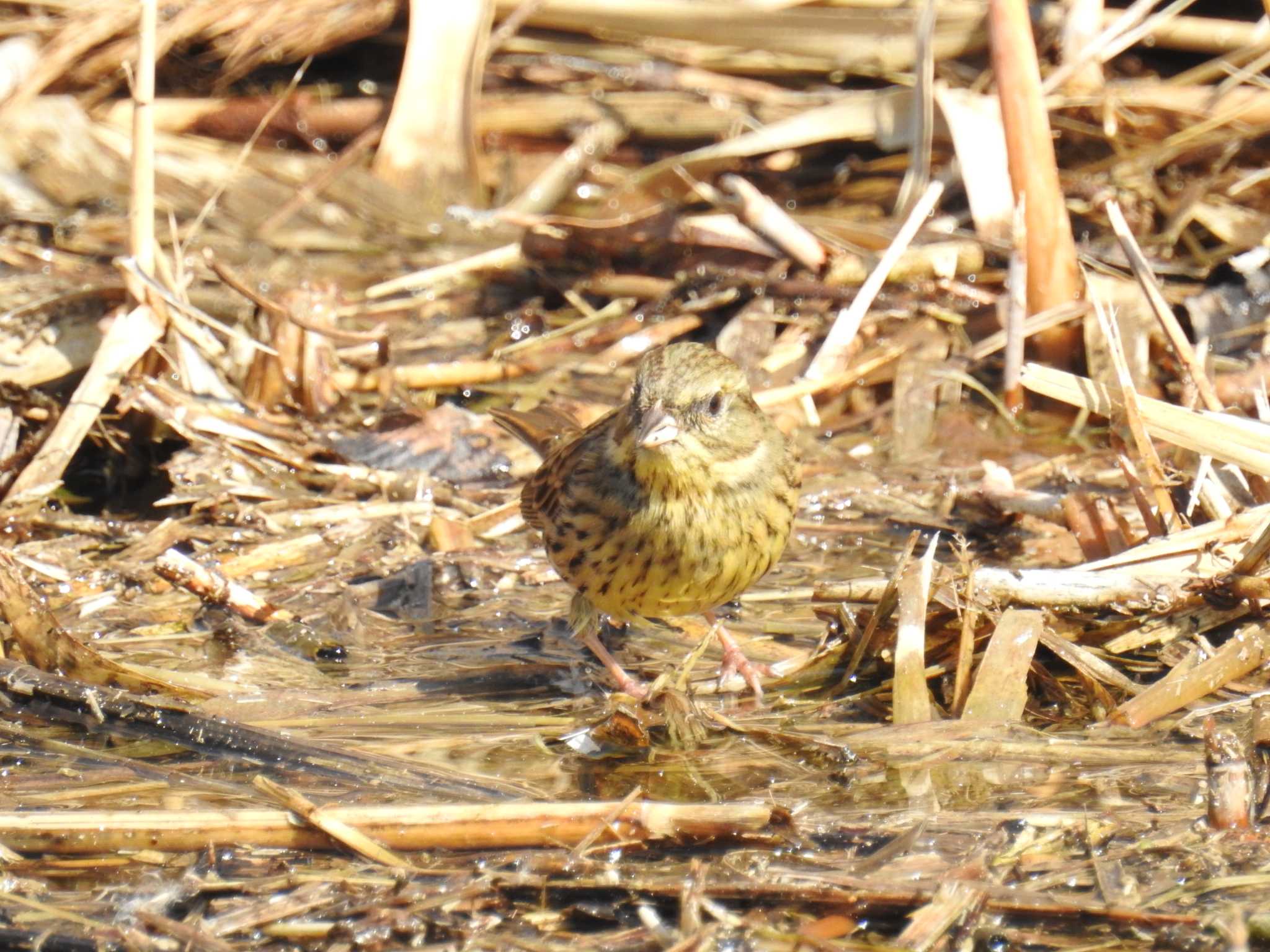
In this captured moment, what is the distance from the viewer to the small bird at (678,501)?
414 cm

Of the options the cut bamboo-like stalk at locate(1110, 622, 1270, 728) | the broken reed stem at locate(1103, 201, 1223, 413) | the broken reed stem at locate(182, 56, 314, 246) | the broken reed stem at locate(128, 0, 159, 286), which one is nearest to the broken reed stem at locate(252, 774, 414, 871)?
A: the cut bamboo-like stalk at locate(1110, 622, 1270, 728)

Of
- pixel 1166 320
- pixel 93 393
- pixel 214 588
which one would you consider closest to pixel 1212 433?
pixel 1166 320

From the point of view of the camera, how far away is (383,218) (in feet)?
24.4

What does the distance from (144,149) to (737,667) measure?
2.54 meters

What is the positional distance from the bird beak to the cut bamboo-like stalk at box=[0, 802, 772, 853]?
951mm

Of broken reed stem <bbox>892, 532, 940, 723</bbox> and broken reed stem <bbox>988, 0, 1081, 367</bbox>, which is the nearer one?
broken reed stem <bbox>892, 532, 940, 723</bbox>

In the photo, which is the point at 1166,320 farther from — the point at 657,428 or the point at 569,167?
the point at 569,167

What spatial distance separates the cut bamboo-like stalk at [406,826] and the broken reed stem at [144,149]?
2531 mm

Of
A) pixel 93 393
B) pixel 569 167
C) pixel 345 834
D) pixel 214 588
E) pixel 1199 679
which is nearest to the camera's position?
pixel 345 834

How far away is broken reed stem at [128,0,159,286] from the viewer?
5.19 meters

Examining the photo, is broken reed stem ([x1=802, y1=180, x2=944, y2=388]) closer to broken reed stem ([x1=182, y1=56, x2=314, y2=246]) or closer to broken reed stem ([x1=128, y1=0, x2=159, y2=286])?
broken reed stem ([x1=182, y1=56, x2=314, y2=246])

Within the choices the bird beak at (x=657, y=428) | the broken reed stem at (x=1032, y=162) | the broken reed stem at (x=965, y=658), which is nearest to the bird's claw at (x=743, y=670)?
the broken reed stem at (x=965, y=658)

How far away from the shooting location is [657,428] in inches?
158

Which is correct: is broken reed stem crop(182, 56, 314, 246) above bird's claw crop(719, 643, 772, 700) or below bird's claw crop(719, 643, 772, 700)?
above
